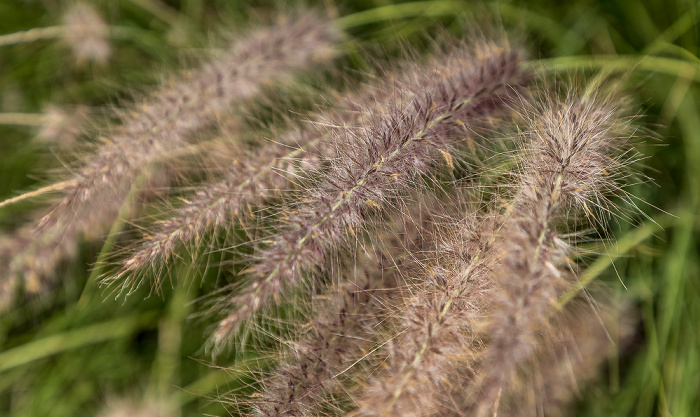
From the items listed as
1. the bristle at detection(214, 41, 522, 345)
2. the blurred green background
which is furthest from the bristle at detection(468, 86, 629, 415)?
the blurred green background

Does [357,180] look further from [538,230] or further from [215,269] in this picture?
[215,269]

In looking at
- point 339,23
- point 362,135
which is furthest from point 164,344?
point 339,23

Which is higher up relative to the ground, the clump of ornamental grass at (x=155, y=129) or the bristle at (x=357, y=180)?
the clump of ornamental grass at (x=155, y=129)

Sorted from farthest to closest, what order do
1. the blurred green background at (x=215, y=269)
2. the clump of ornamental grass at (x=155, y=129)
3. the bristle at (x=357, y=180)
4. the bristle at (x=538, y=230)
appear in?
the blurred green background at (x=215, y=269) < the clump of ornamental grass at (x=155, y=129) < the bristle at (x=357, y=180) < the bristle at (x=538, y=230)

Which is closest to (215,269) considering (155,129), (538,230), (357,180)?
(155,129)

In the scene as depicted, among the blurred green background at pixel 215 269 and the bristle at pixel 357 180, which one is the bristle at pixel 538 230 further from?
the blurred green background at pixel 215 269

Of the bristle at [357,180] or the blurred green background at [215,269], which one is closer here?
the bristle at [357,180]

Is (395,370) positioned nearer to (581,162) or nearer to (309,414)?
(309,414)

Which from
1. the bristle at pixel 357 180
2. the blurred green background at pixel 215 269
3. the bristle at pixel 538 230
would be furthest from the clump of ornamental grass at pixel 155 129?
the bristle at pixel 538 230

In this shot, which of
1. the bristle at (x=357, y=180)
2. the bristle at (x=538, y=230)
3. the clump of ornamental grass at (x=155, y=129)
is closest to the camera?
the bristle at (x=538, y=230)
